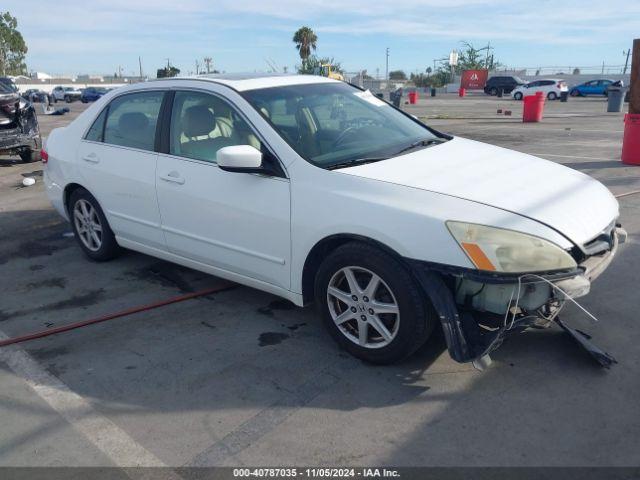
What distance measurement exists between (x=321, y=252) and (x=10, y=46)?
95.6 m

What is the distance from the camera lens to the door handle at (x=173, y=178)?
13.5 feet

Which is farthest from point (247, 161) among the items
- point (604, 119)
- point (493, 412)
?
point (604, 119)

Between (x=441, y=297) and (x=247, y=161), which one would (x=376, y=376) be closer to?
(x=441, y=297)

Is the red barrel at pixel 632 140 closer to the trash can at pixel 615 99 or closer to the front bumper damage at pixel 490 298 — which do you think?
the front bumper damage at pixel 490 298

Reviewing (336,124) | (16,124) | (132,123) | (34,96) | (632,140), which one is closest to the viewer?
(336,124)

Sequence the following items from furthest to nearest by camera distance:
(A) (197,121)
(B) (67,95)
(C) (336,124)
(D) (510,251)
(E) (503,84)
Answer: (B) (67,95)
(E) (503,84)
(A) (197,121)
(C) (336,124)
(D) (510,251)

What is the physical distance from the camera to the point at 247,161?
3.50m

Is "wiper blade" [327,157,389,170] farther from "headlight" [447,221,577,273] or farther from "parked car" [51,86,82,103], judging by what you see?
"parked car" [51,86,82,103]

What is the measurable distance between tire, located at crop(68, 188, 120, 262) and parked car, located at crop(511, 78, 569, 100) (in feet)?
125

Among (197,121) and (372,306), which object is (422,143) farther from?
(197,121)

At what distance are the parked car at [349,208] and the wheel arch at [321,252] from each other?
0.04 feet

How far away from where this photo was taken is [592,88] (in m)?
41.0

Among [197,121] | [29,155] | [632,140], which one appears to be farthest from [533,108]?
[197,121]

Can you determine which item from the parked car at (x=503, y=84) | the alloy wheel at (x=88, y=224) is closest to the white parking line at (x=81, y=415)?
the alloy wheel at (x=88, y=224)
